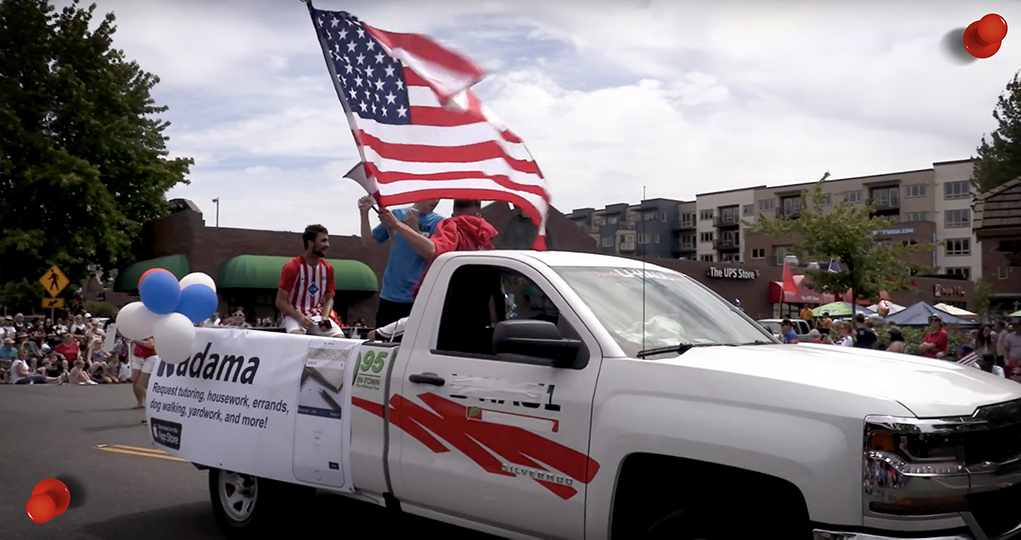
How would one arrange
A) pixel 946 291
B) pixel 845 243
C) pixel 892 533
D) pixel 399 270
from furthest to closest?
pixel 946 291 → pixel 845 243 → pixel 399 270 → pixel 892 533

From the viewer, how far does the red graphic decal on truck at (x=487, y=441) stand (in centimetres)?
408

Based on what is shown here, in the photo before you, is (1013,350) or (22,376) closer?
(1013,350)

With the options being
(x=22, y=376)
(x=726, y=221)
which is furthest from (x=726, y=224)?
(x=22, y=376)

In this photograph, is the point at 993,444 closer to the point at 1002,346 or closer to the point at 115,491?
the point at 115,491

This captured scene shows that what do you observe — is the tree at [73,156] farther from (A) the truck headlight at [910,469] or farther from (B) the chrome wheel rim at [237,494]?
(A) the truck headlight at [910,469]

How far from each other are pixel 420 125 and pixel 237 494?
9.17 feet

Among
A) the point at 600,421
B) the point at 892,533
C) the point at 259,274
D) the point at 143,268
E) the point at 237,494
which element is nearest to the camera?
the point at 892,533

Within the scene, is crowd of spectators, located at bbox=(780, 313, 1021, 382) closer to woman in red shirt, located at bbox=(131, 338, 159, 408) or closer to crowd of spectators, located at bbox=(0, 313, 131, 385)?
woman in red shirt, located at bbox=(131, 338, 159, 408)

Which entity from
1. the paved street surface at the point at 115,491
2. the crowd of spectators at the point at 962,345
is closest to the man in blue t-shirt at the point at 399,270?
the paved street surface at the point at 115,491

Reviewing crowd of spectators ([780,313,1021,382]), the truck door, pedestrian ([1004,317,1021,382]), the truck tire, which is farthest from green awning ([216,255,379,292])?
the truck door

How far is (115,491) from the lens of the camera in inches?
295

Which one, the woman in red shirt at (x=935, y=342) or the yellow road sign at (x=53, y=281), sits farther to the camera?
the yellow road sign at (x=53, y=281)

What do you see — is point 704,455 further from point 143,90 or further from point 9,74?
point 143,90

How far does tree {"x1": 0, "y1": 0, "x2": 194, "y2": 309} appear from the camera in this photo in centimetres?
2852
